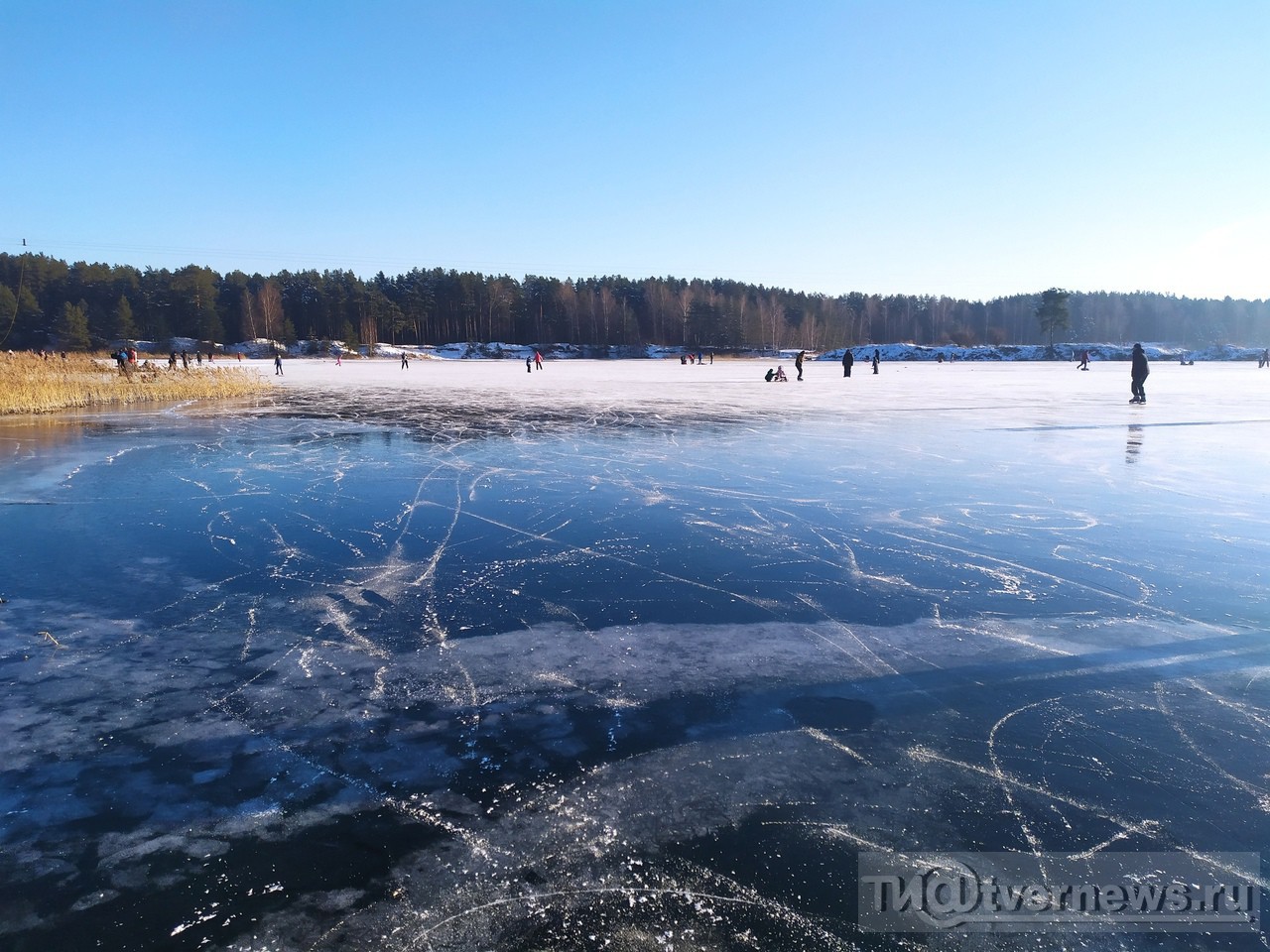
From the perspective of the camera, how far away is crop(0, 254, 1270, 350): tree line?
262 feet

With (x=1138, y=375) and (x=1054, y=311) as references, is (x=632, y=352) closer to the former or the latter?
(x=1054, y=311)

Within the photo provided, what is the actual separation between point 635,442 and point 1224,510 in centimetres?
708

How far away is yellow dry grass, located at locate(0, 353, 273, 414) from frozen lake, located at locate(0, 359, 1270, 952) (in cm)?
1239

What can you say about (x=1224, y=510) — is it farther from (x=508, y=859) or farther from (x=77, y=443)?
(x=77, y=443)

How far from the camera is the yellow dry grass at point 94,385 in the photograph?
659 inches

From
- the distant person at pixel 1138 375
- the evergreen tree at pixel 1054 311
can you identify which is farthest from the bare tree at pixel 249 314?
the evergreen tree at pixel 1054 311

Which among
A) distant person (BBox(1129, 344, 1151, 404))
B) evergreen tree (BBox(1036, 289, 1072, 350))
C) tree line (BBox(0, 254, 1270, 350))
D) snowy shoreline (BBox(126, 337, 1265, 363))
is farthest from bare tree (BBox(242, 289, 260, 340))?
evergreen tree (BBox(1036, 289, 1072, 350))

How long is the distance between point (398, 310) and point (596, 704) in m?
86.0

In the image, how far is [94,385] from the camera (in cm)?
1914

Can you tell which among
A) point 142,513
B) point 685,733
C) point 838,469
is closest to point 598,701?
point 685,733

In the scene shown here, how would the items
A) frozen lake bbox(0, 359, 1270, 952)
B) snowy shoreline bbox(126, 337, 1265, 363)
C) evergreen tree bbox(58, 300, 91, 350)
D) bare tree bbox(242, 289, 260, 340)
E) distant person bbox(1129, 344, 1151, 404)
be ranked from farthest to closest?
bare tree bbox(242, 289, 260, 340)
evergreen tree bbox(58, 300, 91, 350)
snowy shoreline bbox(126, 337, 1265, 363)
distant person bbox(1129, 344, 1151, 404)
frozen lake bbox(0, 359, 1270, 952)

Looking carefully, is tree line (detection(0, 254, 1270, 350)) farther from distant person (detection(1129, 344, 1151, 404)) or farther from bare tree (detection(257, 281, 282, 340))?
distant person (detection(1129, 344, 1151, 404))


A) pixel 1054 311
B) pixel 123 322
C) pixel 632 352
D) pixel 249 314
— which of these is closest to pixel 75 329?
pixel 123 322

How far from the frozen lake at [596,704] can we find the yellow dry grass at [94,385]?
12392 millimetres
